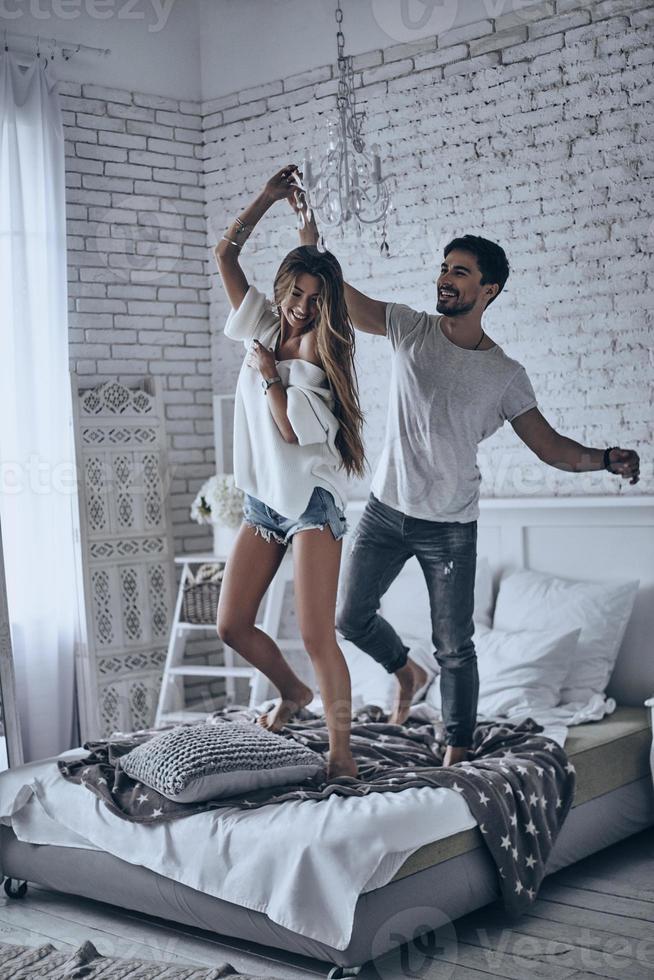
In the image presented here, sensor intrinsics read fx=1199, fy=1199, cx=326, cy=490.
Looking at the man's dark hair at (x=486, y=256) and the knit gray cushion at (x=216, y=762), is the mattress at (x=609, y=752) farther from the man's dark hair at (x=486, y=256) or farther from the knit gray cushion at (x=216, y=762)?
the man's dark hair at (x=486, y=256)

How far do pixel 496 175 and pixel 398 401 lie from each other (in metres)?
1.36

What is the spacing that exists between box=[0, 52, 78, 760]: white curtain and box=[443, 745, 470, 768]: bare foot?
2000 mm

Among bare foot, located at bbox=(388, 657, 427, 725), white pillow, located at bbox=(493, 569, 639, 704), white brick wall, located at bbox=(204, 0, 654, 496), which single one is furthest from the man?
white brick wall, located at bbox=(204, 0, 654, 496)

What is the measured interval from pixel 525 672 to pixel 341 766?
0.93 meters

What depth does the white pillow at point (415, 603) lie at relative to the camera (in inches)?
176

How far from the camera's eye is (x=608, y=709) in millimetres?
4012

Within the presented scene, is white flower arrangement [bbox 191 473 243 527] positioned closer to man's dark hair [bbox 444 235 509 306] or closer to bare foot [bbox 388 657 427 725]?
bare foot [bbox 388 657 427 725]

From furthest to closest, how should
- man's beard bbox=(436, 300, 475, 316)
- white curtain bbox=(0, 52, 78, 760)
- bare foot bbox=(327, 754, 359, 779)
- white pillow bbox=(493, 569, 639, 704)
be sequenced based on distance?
1. white curtain bbox=(0, 52, 78, 760)
2. white pillow bbox=(493, 569, 639, 704)
3. man's beard bbox=(436, 300, 475, 316)
4. bare foot bbox=(327, 754, 359, 779)

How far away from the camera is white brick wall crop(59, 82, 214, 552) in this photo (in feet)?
16.8

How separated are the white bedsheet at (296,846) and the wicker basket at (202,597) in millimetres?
1635

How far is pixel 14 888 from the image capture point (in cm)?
361

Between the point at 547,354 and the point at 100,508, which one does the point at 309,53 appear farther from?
the point at 100,508

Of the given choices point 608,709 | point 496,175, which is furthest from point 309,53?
point 608,709

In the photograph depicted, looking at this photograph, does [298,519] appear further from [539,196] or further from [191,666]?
[191,666]
